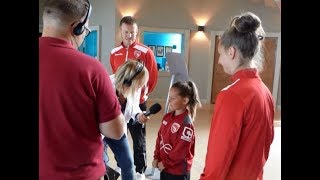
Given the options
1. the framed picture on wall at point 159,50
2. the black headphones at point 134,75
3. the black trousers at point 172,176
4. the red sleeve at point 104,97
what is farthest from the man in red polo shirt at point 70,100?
the framed picture on wall at point 159,50

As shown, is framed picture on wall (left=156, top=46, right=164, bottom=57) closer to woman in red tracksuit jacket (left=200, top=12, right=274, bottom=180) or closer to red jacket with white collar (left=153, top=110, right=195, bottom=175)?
red jacket with white collar (left=153, top=110, right=195, bottom=175)

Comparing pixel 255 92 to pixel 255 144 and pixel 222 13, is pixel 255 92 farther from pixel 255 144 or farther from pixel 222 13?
pixel 222 13

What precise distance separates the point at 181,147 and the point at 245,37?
1.00 m

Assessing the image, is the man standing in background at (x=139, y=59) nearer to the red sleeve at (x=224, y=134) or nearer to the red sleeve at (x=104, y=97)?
the red sleeve at (x=224, y=134)

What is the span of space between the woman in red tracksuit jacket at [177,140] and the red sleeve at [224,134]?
808 mm

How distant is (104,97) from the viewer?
109 cm

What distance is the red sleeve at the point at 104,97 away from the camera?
42.3 inches

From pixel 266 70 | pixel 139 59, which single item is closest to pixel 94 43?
pixel 266 70

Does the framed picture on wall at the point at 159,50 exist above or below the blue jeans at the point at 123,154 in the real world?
above

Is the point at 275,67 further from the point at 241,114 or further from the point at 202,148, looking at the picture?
the point at 241,114

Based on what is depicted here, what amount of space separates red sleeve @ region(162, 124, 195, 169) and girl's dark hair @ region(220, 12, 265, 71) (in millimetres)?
898

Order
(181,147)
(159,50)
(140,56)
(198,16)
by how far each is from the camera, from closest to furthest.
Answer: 1. (181,147)
2. (140,56)
3. (198,16)
4. (159,50)
